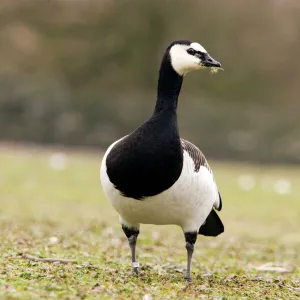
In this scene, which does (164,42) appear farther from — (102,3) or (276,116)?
(276,116)

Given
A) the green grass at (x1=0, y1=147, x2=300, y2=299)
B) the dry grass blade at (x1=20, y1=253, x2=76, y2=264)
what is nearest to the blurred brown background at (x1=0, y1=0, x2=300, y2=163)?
the green grass at (x1=0, y1=147, x2=300, y2=299)

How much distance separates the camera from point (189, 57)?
716cm

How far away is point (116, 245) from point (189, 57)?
4.54m

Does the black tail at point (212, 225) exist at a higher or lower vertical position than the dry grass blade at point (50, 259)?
higher

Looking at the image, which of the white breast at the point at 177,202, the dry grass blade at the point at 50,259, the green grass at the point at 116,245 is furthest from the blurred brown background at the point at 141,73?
the white breast at the point at 177,202

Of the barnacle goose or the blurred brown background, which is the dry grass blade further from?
the blurred brown background

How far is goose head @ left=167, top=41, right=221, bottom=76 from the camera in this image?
714 cm

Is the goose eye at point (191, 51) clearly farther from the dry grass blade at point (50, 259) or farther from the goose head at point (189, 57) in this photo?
the dry grass blade at point (50, 259)

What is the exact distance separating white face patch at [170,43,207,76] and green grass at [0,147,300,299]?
2.27 meters

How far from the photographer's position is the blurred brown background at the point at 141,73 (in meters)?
35.7

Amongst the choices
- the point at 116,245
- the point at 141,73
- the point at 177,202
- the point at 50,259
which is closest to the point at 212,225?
the point at 177,202

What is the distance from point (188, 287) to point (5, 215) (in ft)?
23.8

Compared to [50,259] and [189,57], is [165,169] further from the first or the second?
[50,259]

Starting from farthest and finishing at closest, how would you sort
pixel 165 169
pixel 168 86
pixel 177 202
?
1. pixel 168 86
2. pixel 177 202
3. pixel 165 169
